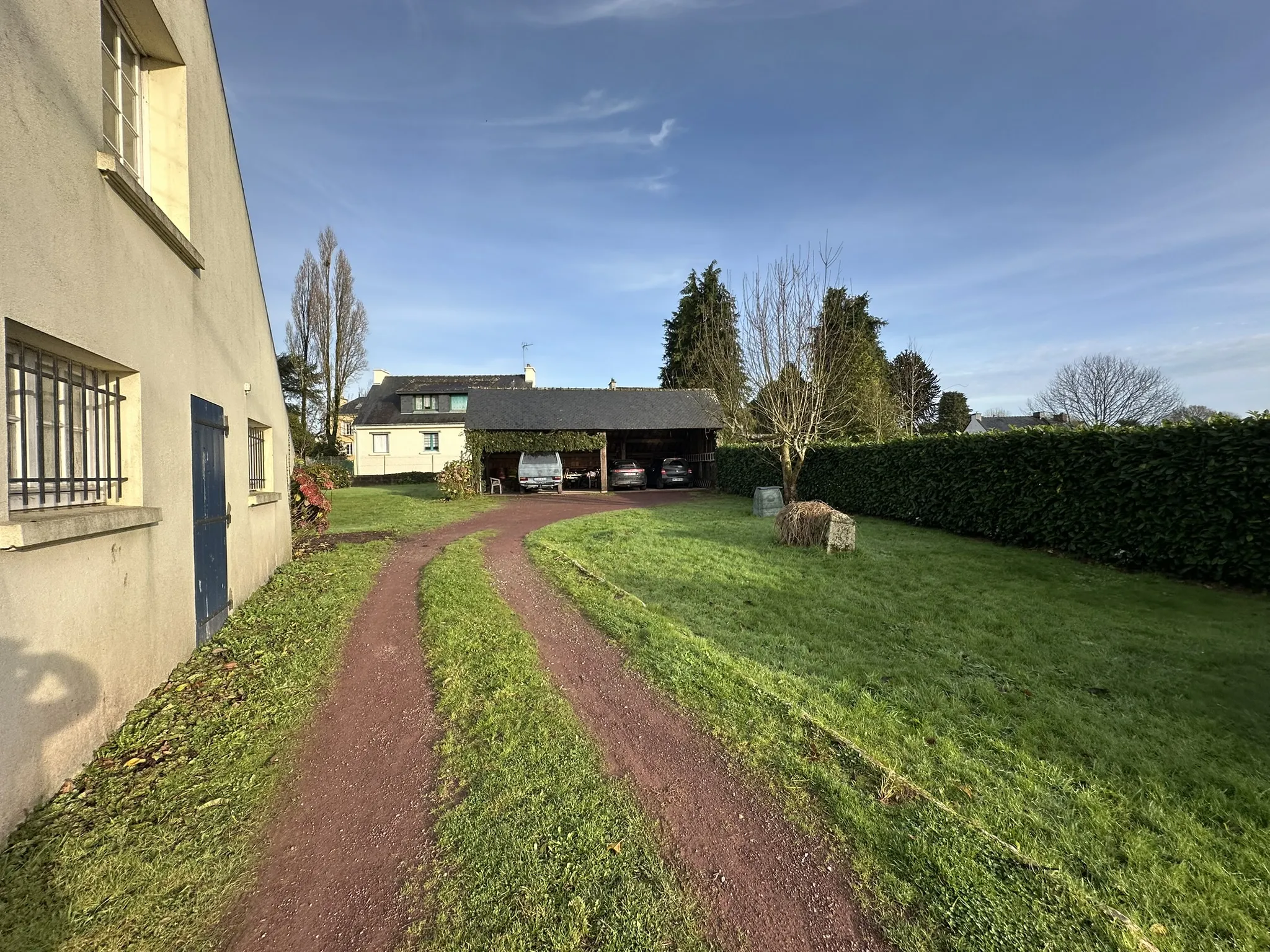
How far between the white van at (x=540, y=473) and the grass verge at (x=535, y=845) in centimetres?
1920

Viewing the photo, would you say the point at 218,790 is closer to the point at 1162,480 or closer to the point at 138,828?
the point at 138,828

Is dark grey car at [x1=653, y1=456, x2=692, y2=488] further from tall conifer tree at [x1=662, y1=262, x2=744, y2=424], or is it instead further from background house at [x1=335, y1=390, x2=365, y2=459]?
background house at [x1=335, y1=390, x2=365, y2=459]

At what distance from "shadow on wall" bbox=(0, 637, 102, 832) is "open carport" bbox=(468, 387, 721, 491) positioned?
2055cm

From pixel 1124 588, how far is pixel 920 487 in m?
5.75

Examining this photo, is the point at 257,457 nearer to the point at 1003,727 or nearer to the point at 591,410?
the point at 1003,727

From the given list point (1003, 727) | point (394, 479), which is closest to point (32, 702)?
point (1003, 727)

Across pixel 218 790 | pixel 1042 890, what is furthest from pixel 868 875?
pixel 218 790

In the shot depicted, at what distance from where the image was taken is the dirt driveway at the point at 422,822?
2.11 meters

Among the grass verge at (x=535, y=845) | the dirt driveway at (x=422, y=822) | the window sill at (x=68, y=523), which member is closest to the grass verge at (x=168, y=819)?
the dirt driveway at (x=422, y=822)

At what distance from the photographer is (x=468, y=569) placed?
8172 mm

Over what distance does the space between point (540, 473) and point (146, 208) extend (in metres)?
19.5

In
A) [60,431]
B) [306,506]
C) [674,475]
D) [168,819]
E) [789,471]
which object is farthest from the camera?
[674,475]

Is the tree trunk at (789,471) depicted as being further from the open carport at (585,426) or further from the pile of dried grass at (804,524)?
the open carport at (585,426)

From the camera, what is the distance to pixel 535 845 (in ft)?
8.15
